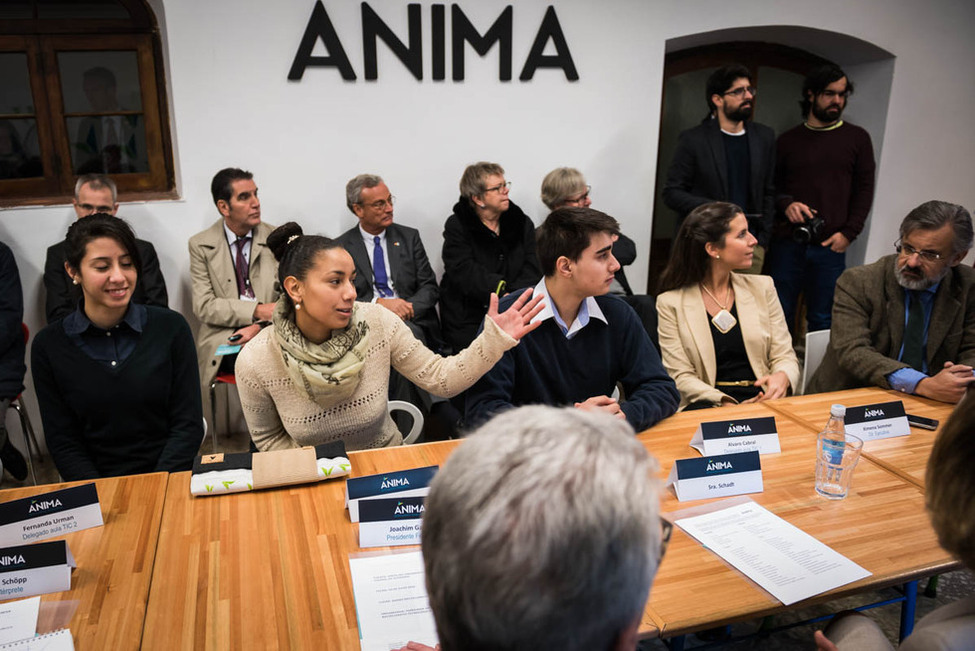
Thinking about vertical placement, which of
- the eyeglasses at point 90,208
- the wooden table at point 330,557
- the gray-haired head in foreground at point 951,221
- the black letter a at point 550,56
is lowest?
the wooden table at point 330,557

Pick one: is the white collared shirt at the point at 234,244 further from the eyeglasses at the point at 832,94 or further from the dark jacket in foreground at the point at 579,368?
the eyeglasses at the point at 832,94

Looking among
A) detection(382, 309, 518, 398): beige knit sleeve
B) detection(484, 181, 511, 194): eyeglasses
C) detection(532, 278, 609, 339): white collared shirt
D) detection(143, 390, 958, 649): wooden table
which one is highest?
detection(484, 181, 511, 194): eyeglasses

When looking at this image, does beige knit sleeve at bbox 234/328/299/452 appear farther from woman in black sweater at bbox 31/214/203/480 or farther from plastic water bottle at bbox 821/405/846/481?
plastic water bottle at bbox 821/405/846/481

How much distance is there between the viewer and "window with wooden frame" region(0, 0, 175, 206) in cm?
356

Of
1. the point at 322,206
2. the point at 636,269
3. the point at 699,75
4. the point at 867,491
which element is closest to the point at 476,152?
the point at 322,206

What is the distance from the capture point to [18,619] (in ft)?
4.13

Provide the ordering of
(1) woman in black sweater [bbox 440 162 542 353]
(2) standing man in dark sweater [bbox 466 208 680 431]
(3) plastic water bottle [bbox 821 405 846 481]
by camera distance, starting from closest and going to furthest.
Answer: (3) plastic water bottle [bbox 821 405 846 481] → (2) standing man in dark sweater [bbox 466 208 680 431] → (1) woman in black sweater [bbox 440 162 542 353]

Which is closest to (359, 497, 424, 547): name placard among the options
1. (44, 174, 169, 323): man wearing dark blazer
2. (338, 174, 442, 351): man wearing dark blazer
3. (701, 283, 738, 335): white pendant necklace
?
(701, 283, 738, 335): white pendant necklace

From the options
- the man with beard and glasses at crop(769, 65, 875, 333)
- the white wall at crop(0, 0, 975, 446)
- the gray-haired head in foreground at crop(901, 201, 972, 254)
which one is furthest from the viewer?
the man with beard and glasses at crop(769, 65, 875, 333)

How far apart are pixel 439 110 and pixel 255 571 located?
10.6 ft

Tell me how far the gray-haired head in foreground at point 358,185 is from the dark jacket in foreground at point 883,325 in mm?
2391

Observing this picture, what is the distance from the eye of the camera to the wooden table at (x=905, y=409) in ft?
6.12

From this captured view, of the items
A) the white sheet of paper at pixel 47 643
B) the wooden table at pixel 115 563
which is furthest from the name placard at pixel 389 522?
the white sheet of paper at pixel 47 643

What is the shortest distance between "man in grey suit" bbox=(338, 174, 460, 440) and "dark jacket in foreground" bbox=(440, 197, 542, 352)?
4.7 inches
